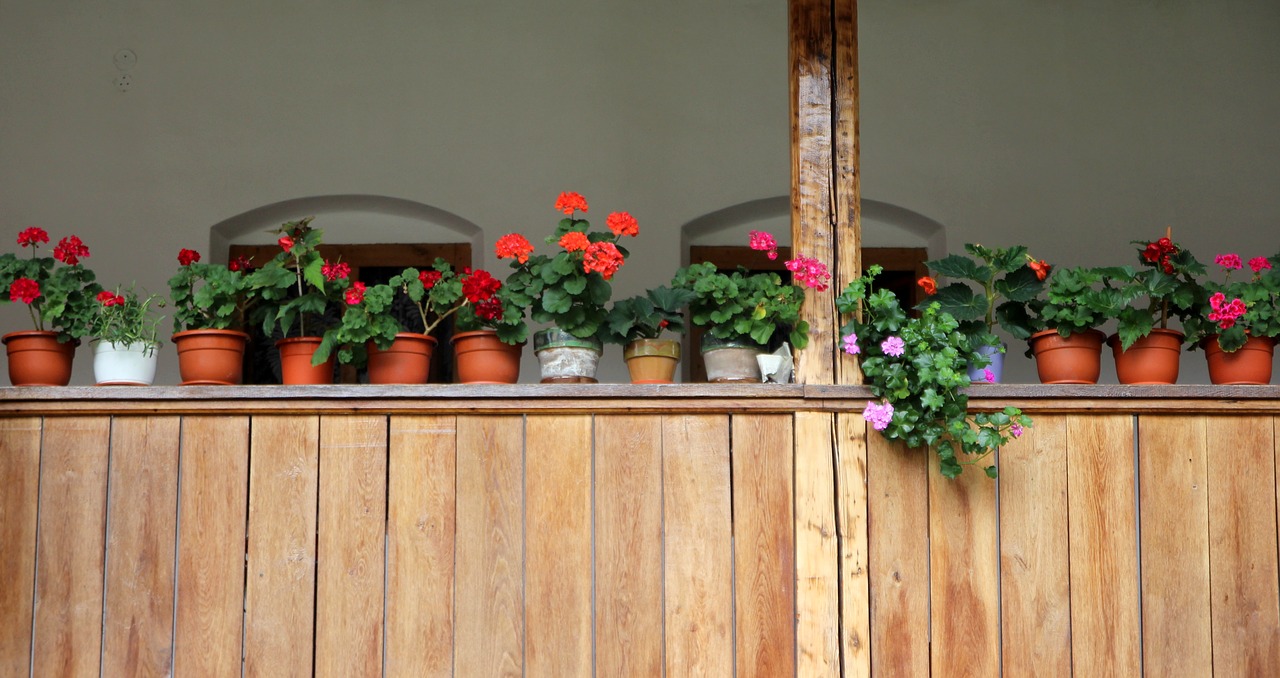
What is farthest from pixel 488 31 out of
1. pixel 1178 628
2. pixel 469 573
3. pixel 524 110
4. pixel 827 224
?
pixel 1178 628

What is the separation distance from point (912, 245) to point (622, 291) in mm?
1271

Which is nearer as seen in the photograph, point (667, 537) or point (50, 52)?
point (667, 537)

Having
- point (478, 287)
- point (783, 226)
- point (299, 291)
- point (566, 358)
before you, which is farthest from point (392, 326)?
point (783, 226)

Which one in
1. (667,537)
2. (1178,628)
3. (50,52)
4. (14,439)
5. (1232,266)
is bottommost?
(1178,628)

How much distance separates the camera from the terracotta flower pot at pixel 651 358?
4391 mm

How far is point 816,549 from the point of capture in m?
4.19

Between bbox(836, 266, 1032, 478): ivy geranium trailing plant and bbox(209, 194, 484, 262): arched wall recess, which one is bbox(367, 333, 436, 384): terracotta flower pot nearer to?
bbox(836, 266, 1032, 478): ivy geranium trailing plant

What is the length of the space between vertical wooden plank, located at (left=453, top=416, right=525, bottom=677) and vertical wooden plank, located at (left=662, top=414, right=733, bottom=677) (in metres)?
0.42

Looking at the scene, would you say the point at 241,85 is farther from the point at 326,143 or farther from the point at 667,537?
the point at 667,537

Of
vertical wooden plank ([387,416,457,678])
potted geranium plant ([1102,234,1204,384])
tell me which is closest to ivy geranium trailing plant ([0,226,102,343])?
vertical wooden plank ([387,416,457,678])

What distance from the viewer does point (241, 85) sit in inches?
246

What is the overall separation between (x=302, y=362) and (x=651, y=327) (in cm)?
104

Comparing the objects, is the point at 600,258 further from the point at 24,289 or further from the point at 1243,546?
the point at 1243,546

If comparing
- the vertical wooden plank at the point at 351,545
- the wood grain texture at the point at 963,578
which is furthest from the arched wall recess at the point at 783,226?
the vertical wooden plank at the point at 351,545
